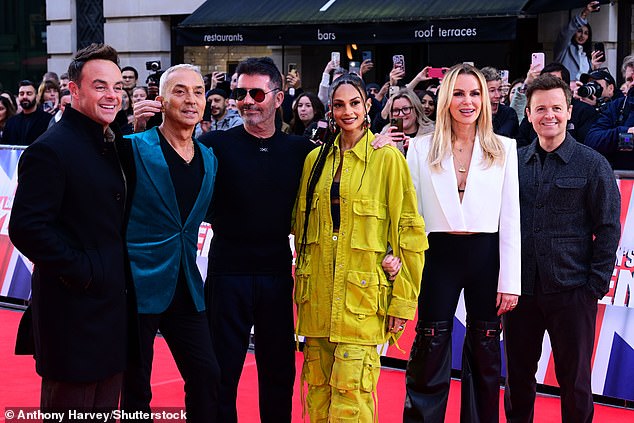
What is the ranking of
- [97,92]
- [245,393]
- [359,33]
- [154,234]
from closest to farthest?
1. [97,92]
2. [154,234]
3. [245,393]
4. [359,33]

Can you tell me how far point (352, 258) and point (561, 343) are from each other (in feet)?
4.34

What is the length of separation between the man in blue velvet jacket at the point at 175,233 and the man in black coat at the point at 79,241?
42cm

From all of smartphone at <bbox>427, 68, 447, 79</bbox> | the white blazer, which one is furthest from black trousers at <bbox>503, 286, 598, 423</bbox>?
smartphone at <bbox>427, 68, 447, 79</bbox>

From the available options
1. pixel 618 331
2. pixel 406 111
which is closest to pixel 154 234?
pixel 618 331

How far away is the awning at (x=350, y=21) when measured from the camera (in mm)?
12812

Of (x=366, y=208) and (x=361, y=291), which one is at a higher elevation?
(x=366, y=208)

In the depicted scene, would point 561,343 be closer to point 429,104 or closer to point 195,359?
point 195,359

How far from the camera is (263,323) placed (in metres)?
5.90

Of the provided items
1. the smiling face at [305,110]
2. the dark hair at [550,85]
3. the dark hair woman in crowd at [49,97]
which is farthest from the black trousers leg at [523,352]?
the dark hair woman in crowd at [49,97]

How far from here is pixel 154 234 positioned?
5.40 m

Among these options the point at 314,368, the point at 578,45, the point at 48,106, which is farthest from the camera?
the point at 48,106

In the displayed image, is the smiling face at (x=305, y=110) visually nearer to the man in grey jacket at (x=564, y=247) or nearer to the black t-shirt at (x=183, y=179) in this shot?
the man in grey jacket at (x=564, y=247)

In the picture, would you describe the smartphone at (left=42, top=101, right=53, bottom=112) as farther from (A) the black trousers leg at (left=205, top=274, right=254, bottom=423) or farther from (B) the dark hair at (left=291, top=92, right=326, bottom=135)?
(A) the black trousers leg at (left=205, top=274, right=254, bottom=423)

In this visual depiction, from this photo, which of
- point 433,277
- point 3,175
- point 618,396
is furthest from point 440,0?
point 433,277
